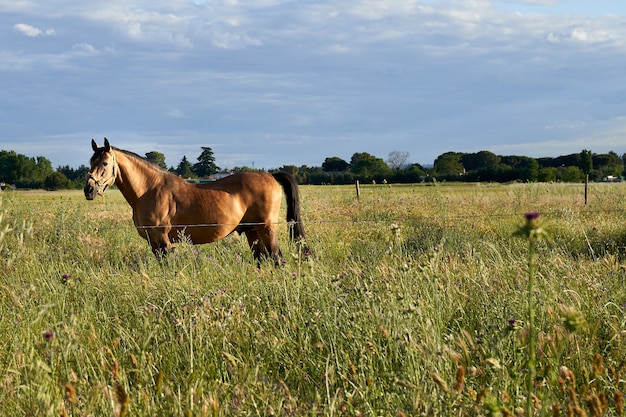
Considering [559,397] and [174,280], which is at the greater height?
[174,280]

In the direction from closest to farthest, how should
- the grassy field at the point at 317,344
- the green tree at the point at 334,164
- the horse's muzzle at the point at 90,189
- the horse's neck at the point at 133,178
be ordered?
the grassy field at the point at 317,344, the horse's muzzle at the point at 90,189, the horse's neck at the point at 133,178, the green tree at the point at 334,164

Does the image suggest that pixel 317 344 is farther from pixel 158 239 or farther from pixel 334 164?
pixel 334 164

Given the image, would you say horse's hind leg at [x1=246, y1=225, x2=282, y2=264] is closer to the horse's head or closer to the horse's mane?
the horse's mane

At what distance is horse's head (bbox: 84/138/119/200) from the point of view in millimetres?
7301

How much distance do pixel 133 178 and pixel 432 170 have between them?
54872 millimetres

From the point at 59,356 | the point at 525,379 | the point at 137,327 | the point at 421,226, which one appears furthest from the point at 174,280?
the point at 421,226

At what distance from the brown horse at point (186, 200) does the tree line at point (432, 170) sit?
28079 mm

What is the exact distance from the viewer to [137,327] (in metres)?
4.16

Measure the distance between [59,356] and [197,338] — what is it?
0.77 meters

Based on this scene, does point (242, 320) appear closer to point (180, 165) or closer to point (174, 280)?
point (174, 280)

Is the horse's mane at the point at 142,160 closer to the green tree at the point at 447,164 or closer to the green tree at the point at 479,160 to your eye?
the green tree at the point at 447,164

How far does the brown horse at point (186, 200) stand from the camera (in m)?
7.54

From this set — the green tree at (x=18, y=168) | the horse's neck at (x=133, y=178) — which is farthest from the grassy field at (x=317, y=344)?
the green tree at (x=18, y=168)

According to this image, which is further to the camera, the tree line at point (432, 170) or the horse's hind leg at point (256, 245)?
the tree line at point (432, 170)
